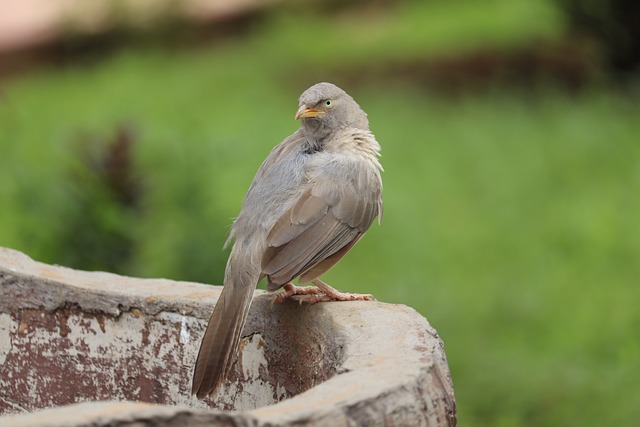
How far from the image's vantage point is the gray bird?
11.0ft

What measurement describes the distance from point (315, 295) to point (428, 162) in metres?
5.27

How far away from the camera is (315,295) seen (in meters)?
3.40

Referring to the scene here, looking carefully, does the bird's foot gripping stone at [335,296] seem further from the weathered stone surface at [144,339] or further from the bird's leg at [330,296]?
the weathered stone surface at [144,339]

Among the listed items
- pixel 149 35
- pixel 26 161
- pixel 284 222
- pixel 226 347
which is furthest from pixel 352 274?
pixel 149 35

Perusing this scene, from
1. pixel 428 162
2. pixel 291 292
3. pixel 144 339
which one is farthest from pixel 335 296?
pixel 428 162

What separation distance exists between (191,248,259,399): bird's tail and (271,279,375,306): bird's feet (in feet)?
0.37

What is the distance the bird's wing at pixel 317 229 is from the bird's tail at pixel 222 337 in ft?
0.48

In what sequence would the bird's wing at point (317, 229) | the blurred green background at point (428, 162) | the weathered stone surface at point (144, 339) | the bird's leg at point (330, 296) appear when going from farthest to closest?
1. the blurred green background at point (428, 162)
2. the bird's wing at point (317, 229)
3. the bird's leg at point (330, 296)
4. the weathered stone surface at point (144, 339)

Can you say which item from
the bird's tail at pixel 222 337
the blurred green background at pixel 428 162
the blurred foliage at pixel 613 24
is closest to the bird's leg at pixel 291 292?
the bird's tail at pixel 222 337

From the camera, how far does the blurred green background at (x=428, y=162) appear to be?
569 centimetres

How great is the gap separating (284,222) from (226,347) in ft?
1.97

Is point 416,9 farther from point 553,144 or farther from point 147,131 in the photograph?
point 147,131

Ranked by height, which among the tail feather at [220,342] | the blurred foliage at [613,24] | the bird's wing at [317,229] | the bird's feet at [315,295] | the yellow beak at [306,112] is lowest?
the tail feather at [220,342]

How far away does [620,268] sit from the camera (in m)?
6.81
